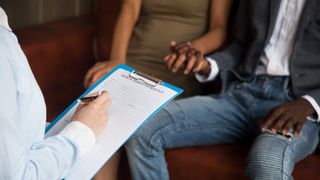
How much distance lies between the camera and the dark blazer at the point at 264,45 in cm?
138

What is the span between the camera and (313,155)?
1377 mm

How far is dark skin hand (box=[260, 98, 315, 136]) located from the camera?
124cm

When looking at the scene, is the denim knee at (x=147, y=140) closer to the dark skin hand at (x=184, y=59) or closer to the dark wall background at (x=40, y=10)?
the dark skin hand at (x=184, y=59)

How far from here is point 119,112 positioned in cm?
110

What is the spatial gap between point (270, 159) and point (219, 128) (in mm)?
251

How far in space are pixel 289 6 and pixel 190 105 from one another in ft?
1.31

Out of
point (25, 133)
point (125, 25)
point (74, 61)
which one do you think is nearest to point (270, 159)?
point (25, 133)

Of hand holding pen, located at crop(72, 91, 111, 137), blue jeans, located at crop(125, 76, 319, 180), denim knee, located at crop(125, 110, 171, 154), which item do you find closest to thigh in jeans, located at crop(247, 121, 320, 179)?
blue jeans, located at crop(125, 76, 319, 180)

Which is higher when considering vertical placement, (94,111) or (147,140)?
(94,111)

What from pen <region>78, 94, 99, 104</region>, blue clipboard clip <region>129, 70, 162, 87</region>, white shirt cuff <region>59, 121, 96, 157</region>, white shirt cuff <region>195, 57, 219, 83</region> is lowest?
white shirt cuff <region>195, 57, 219, 83</region>

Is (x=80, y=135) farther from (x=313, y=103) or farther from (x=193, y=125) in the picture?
(x=313, y=103)

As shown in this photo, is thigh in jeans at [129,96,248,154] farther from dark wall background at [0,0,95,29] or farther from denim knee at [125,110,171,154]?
dark wall background at [0,0,95,29]

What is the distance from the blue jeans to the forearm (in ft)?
1.12

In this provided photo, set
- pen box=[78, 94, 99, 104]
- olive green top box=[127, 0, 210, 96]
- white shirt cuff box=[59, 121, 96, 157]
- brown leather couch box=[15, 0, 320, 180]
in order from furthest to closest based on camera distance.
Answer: olive green top box=[127, 0, 210, 96]
brown leather couch box=[15, 0, 320, 180]
pen box=[78, 94, 99, 104]
white shirt cuff box=[59, 121, 96, 157]
